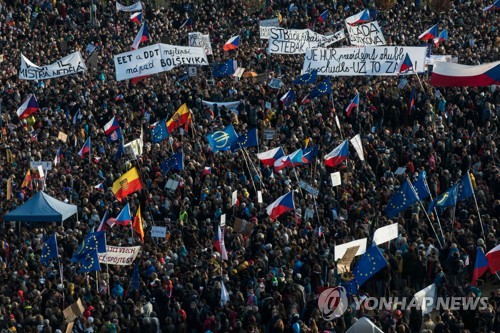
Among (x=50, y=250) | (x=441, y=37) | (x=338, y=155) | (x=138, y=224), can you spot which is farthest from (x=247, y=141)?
(x=441, y=37)

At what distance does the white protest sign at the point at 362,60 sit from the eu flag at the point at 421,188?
776 cm

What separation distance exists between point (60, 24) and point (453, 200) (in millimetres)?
27562

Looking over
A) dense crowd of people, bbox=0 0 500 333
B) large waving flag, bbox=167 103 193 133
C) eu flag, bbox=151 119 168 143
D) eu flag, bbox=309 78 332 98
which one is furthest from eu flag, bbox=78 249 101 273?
eu flag, bbox=309 78 332 98

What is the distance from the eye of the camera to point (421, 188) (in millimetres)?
26453

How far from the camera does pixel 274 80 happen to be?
3691 centimetres

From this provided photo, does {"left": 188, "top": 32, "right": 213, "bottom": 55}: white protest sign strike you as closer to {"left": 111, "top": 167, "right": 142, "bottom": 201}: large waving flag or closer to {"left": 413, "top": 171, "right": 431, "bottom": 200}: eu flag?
{"left": 111, "top": 167, "right": 142, "bottom": 201}: large waving flag

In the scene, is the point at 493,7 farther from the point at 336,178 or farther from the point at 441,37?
the point at 336,178

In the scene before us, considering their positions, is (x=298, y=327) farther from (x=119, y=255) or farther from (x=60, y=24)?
A: (x=60, y=24)

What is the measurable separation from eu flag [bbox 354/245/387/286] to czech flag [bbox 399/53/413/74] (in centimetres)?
1192

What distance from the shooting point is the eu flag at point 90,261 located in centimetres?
2503

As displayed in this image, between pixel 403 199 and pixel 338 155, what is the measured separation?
3.88 metres

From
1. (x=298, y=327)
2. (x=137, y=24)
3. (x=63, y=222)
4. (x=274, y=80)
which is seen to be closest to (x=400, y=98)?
(x=274, y=80)

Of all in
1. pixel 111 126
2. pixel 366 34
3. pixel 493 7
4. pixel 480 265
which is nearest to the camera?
pixel 480 265

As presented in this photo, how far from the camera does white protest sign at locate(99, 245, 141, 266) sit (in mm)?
25578
